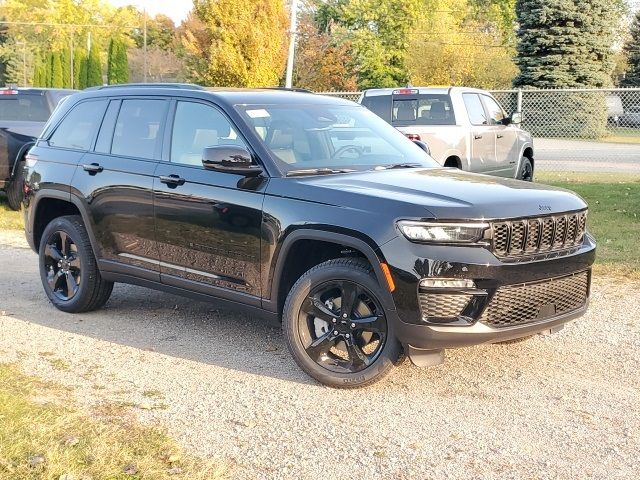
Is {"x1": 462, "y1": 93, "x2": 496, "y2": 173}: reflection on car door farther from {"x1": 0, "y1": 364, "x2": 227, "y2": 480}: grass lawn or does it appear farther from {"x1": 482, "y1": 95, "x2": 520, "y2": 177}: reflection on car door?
{"x1": 0, "y1": 364, "x2": 227, "y2": 480}: grass lawn

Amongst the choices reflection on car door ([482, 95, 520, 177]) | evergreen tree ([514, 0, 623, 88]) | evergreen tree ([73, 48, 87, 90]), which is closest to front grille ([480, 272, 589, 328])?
reflection on car door ([482, 95, 520, 177])

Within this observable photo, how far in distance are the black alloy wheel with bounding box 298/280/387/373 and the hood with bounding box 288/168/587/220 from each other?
547 mm

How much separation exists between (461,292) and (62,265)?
12.6 feet

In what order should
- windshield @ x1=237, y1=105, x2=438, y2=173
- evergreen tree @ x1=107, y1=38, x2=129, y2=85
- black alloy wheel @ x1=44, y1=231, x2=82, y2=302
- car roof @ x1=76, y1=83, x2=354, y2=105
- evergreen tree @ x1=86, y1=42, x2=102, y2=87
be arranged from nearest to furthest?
windshield @ x1=237, y1=105, x2=438, y2=173
car roof @ x1=76, y1=83, x2=354, y2=105
black alloy wheel @ x1=44, y1=231, x2=82, y2=302
evergreen tree @ x1=107, y1=38, x2=129, y2=85
evergreen tree @ x1=86, y1=42, x2=102, y2=87

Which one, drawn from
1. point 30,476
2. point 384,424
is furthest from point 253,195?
point 30,476

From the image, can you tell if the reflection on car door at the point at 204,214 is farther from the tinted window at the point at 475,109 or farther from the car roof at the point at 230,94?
the tinted window at the point at 475,109

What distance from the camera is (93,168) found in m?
6.68

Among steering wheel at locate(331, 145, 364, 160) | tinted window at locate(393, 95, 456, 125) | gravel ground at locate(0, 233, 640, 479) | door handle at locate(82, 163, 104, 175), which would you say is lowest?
gravel ground at locate(0, 233, 640, 479)

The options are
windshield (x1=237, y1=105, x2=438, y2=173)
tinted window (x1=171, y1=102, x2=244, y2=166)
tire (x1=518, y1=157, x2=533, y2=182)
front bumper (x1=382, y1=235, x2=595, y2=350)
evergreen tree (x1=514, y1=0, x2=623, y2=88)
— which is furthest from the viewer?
evergreen tree (x1=514, y1=0, x2=623, y2=88)

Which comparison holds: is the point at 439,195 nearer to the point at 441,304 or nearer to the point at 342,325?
the point at 441,304

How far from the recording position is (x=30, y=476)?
12.4 ft

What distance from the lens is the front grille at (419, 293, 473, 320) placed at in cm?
470

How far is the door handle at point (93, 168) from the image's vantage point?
6.62 metres

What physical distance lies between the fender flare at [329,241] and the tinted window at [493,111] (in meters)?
8.86
